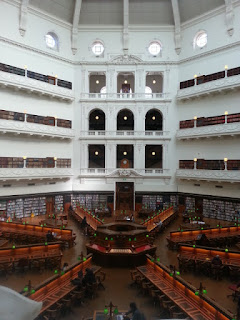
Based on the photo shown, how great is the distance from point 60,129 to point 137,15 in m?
12.2

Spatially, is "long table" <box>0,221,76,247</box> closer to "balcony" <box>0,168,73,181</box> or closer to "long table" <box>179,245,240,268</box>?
"balcony" <box>0,168,73,181</box>

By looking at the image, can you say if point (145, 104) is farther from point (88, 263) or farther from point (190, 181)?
point (88, 263)

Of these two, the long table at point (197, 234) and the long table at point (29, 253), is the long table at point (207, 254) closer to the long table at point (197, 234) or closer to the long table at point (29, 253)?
the long table at point (197, 234)

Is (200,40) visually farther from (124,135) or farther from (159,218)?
(159,218)

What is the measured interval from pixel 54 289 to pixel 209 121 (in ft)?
57.9

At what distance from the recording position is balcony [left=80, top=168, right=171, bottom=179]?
2325cm

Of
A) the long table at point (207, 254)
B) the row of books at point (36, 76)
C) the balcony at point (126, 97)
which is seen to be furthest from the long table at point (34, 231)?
the balcony at point (126, 97)

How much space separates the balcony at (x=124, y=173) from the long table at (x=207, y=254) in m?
11.6

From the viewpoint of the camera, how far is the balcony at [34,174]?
18.7 m

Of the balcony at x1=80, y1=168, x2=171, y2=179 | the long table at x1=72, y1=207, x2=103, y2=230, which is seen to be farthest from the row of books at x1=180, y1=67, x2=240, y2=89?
the long table at x1=72, y1=207, x2=103, y2=230

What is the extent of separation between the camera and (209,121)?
21.5 m

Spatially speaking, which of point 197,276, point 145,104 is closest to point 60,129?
point 145,104

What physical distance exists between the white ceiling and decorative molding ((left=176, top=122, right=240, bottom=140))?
9.78 meters

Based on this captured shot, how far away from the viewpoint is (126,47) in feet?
77.5
